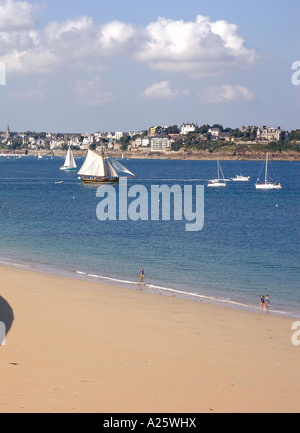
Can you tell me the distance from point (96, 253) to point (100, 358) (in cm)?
2304

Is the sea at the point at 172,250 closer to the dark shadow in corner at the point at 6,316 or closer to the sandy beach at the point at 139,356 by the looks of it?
the sandy beach at the point at 139,356

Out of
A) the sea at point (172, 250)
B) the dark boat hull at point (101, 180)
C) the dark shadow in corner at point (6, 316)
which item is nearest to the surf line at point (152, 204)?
the sea at point (172, 250)

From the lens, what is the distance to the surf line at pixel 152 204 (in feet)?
211

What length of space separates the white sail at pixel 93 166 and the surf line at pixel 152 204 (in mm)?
3096


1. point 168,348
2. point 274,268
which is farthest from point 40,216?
point 168,348

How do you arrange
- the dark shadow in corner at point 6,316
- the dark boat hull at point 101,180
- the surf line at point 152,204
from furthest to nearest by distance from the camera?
the dark boat hull at point 101,180
the surf line at point 152,204
the dark shadow in corner at point 6,316

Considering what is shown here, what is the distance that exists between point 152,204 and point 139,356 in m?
66.1

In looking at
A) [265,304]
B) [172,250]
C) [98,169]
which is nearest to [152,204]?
[98,169]

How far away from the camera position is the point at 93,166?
116m

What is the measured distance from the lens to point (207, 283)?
30172 mm

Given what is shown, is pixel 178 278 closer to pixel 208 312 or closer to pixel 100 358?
pixel 208 312

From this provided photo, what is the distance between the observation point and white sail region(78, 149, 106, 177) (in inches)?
4542

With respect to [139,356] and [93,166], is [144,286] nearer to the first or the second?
[139,356]

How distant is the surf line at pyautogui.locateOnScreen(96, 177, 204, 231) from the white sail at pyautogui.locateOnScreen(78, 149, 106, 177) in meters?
3.10
